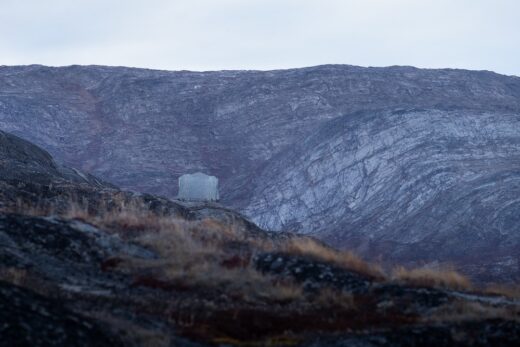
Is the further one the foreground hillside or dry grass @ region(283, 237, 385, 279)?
dry grass @ region(283, 237, 385, 279)

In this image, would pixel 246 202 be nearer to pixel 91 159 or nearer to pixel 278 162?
pixel 278 162

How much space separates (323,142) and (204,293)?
38.8 m

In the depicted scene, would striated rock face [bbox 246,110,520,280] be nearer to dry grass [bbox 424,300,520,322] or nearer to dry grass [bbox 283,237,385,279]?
dry grass [bbox 283,237,385,279]

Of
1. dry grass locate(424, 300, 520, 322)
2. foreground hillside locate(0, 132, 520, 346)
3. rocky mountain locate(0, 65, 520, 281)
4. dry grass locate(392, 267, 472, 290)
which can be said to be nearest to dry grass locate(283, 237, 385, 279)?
foreground hillside locate(0, 132, 520, 346)

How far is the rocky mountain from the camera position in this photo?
3962 centimetres

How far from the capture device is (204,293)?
12.1 meters

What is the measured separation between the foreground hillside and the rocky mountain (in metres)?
18.9

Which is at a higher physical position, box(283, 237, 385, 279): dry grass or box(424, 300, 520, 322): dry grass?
box(283, 237, 385, 279): dry grass

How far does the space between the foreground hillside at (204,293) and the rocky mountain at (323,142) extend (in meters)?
18.9

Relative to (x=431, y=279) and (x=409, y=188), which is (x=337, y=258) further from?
(x=409, y=188)

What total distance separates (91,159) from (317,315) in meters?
46.0

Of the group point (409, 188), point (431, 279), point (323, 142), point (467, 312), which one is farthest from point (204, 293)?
point (323, 142)

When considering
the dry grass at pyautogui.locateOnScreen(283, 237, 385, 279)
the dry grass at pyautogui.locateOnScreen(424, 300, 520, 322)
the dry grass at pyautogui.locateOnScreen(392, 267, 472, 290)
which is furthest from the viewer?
the dry grass at pyautogui.locateOnScreen(283, 237, 385, 279)

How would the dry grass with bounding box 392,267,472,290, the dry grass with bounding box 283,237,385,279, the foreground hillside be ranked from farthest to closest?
the dry grass with bounding box 283,237,385,279
the dry grass with bounding box 392,267,472,290
the foreground hillside
